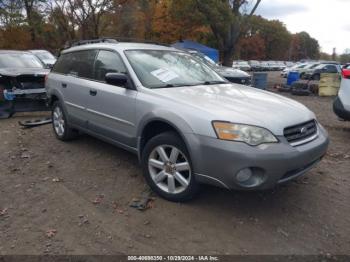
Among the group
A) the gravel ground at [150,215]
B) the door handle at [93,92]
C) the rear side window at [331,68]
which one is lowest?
the gravel ground at [150,215]

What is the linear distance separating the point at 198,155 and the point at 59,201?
1.73 metres

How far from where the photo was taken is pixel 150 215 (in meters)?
3.75

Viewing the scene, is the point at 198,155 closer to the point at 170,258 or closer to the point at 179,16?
the point at 170,258

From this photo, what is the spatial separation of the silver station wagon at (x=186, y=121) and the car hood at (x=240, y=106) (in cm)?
1

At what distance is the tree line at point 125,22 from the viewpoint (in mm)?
23094

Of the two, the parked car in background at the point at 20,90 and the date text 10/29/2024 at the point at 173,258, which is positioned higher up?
the parked car in background at the point at 20,90

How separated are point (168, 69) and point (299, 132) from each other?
1.86 m

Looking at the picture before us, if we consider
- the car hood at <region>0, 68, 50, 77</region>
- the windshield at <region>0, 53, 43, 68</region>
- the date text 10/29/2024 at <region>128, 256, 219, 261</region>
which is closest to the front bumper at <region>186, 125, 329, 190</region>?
the date text 10/29/2024 at <region>128, 256, 219, 261</region>

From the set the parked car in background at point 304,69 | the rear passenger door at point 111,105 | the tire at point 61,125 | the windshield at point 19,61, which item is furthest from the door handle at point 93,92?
the parked car in background at point 304,69

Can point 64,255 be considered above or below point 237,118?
below

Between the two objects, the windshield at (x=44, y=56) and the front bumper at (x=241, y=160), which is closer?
the front bumper at (x=241, y=160)

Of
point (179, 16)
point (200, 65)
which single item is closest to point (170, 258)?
point (200, 65)

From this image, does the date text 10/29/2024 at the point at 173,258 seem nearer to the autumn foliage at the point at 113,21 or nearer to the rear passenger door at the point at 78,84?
the rear passenger door at the point at 78,84

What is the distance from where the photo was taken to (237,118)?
11.3 ft
